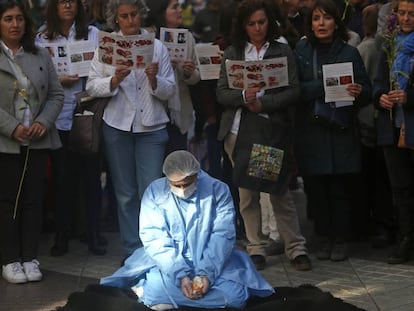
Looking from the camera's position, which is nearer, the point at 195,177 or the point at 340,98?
the point at 195,177

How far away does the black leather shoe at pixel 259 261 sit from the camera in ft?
29.4

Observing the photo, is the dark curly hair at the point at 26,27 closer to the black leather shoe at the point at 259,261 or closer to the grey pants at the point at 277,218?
the grey pants at the point at 277,218

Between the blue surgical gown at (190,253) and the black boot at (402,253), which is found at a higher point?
the blue surgical gown at (190,253)

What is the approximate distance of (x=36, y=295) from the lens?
327 inches

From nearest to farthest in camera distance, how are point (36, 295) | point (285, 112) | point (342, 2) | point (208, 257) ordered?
point (208, 257) → point (36, 295) → point (285, 112) → point (342, 2)

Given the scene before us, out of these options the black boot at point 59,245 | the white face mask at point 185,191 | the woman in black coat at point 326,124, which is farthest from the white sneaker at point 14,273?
the woman in black coat at point 326,124

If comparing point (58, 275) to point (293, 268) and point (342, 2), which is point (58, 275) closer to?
point (293, 268)

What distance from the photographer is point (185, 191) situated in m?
7.45

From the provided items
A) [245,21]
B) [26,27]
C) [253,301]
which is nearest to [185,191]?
[253,301]

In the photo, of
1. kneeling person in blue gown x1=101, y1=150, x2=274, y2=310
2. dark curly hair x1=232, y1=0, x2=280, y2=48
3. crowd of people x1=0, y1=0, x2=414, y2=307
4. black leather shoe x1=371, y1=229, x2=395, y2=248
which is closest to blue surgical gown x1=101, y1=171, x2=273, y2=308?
kneeling person in blue gown x1=101, y1=150, x2=274, y2=310

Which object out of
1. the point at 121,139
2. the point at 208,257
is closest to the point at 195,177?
the point at 208,257

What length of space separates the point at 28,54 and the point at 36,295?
187cm

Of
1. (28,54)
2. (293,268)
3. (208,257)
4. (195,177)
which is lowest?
(293,268)

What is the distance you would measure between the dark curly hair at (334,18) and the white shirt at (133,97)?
1185 millimetres
